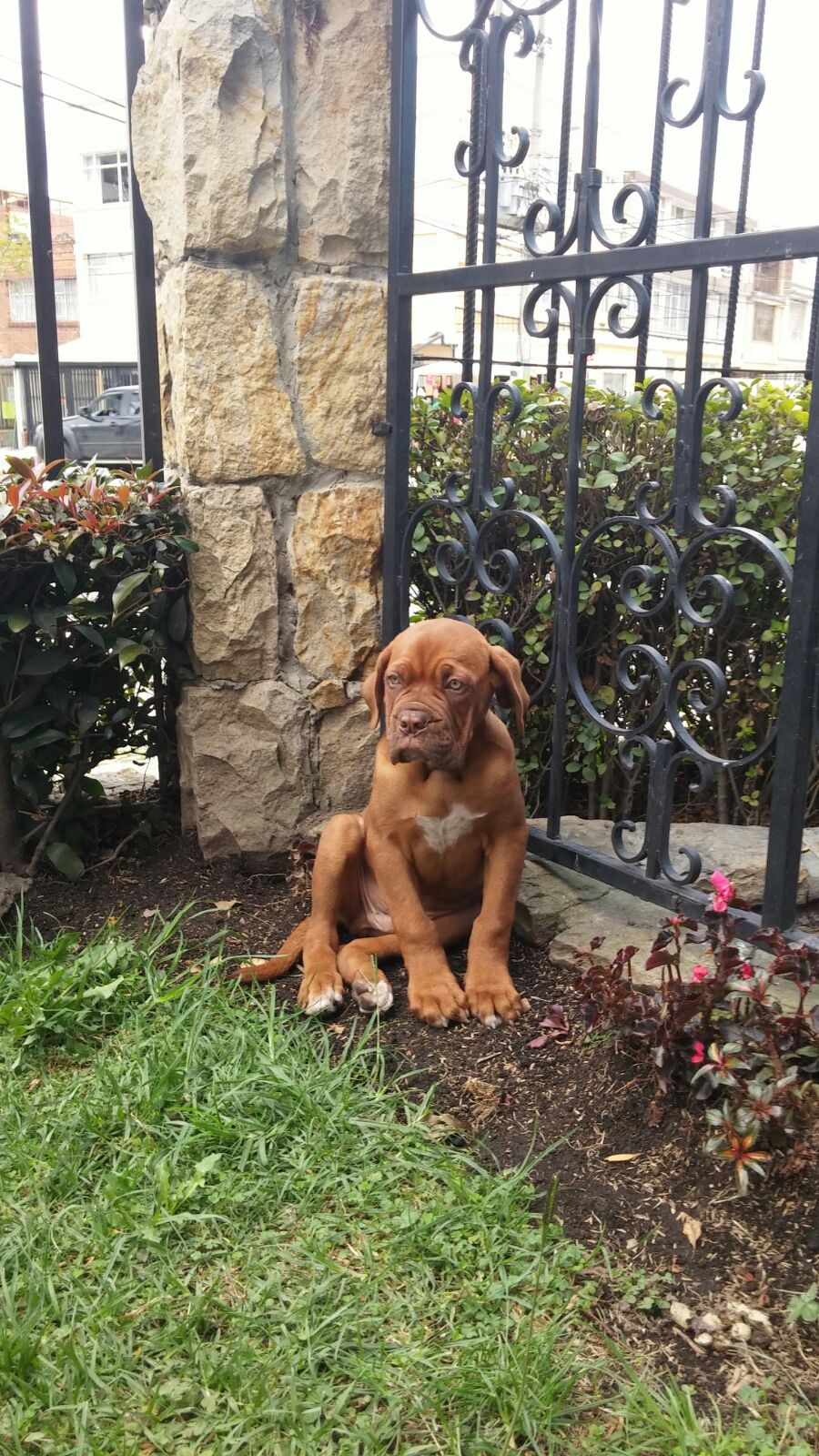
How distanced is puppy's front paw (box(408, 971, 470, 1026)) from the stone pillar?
0.97 meters

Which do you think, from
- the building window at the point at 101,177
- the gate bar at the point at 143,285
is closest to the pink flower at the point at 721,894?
the gate bar at the point at 143,285

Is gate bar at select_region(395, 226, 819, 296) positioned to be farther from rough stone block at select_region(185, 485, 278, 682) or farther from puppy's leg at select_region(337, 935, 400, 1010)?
puppy's leg at select_region(337, 935, 400, 1010)

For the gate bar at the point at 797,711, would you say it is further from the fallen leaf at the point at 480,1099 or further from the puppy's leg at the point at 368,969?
the puppy's leg at the point at 368,969

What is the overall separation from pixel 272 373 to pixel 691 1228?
2.52 metres

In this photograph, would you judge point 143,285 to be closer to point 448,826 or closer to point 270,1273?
point 448,826

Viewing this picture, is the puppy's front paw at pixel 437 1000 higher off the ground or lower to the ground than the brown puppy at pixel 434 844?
lower

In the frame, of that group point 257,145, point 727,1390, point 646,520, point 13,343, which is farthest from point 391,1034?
point 13,343

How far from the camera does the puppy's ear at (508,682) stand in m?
2.81

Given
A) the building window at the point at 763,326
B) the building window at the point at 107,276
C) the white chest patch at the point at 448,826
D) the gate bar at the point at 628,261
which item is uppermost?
the building window at the point at 107,276

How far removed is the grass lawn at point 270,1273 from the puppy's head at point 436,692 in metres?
0.70

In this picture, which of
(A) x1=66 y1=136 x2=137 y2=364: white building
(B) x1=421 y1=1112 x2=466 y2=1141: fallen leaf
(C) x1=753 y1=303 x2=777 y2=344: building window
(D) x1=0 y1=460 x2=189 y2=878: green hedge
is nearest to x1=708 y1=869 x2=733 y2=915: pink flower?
(B) x1=421 y1=1112 x2=466 y2=1141: fallen leaf

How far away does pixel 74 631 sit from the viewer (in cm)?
333

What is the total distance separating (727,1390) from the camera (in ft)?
5.73

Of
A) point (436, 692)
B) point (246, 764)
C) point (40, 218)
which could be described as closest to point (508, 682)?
Result: point (436, 692)
